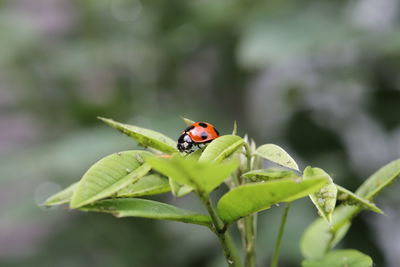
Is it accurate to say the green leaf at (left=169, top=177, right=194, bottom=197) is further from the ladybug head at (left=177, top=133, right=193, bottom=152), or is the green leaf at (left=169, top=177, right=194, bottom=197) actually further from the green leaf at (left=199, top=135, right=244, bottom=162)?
the ladybug head at (left=177, top=133, right=193, bottom=152)

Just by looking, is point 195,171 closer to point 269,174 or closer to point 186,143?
point 269,174

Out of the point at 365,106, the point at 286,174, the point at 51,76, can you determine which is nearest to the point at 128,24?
the point at 51,76

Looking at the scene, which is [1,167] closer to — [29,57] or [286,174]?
[29,57]

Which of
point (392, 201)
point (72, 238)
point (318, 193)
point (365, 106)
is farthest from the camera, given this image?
point (72, 238)

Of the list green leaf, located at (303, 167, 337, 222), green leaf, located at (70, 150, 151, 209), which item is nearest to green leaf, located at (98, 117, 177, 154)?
green leaf, located at (70, 150, 151, 209)

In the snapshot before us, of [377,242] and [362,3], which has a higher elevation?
[362,3]

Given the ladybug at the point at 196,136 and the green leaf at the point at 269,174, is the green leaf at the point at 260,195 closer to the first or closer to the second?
the green leaf at the point at 269,174

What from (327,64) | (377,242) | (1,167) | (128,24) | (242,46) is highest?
(128,24)

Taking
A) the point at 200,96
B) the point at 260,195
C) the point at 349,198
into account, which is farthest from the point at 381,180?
the point at 200,96
